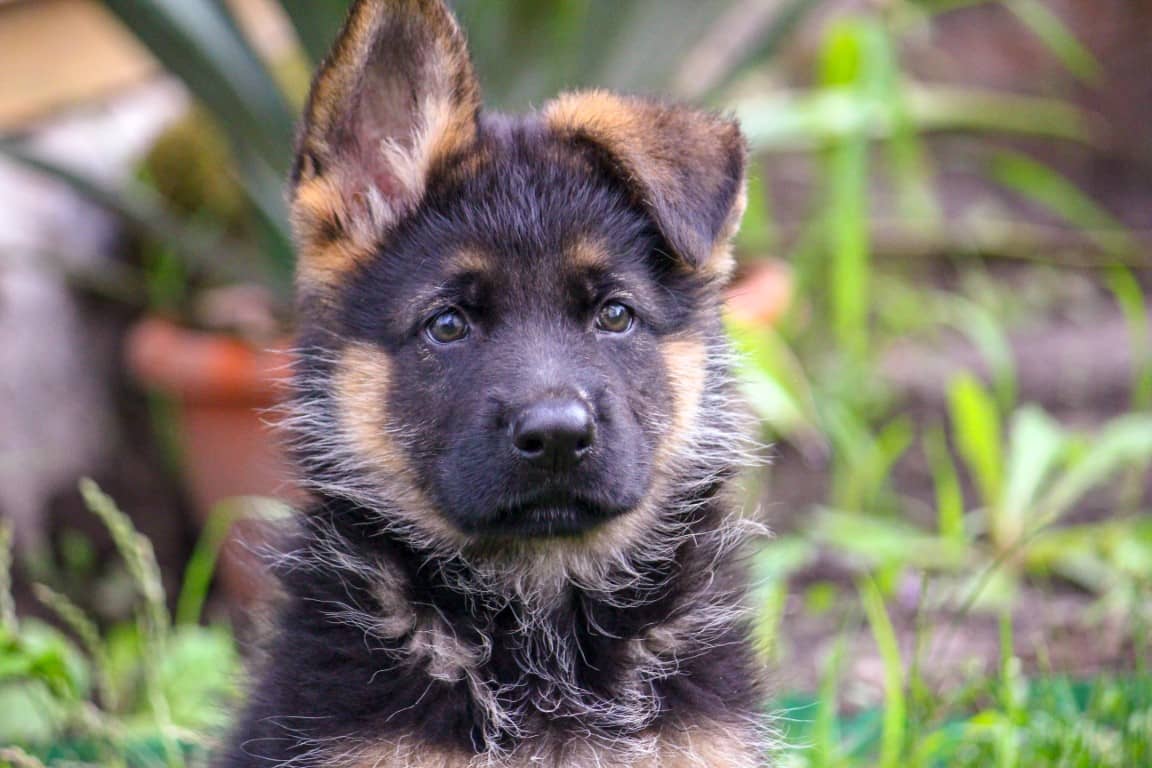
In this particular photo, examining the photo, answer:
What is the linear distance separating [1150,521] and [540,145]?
126 inches

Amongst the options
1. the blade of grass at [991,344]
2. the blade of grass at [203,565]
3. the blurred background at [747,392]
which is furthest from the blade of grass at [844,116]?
the blade of grass at [203,565]

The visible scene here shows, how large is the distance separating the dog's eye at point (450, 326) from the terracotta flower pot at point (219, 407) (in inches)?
99.2

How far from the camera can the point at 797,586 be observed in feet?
17.9

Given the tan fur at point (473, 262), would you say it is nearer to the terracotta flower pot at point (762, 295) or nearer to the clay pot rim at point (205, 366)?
the terracotta flower pot at point (762, 295)

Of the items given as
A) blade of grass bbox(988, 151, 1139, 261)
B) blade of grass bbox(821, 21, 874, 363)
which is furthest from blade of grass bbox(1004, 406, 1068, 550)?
blade of grass bbox(988, 151, 1139, 261)

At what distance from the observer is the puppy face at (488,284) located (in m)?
2.90

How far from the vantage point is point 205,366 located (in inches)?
225

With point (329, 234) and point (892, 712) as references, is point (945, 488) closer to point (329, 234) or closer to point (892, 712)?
point (892, 712)

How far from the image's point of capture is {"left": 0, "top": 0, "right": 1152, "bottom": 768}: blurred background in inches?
156

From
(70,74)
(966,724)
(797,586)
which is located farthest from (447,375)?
(70,74)

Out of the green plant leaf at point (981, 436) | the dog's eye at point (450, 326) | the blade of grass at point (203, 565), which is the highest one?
the dog's eye at point (450, 326)

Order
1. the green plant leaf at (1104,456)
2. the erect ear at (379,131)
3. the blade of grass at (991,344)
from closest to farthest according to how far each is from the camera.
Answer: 1. the erect ear at (379,131)
2. the green plant leaf at (1104,456)
3. the blade of grass at (991,344)

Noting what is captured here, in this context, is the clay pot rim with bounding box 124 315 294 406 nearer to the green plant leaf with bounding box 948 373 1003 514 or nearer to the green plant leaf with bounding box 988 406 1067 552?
the green plant leaf with bounding box 948 373 1003 514

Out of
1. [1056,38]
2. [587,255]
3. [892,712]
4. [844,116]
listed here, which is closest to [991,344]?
[844,116]
